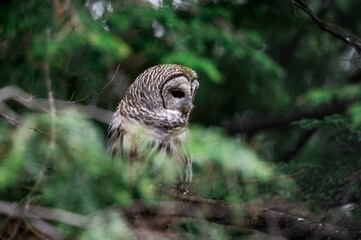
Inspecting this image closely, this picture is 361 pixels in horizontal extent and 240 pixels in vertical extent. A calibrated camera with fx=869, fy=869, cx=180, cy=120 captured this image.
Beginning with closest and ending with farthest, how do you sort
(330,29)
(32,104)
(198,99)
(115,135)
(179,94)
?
(32,104) → (330,29) → (115,135) → (179,94) → (198,99)

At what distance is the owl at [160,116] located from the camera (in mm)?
5152

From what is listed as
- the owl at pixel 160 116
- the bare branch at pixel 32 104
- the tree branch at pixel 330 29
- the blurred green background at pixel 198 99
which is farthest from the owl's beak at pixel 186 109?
the bare branch at pixel 32 104

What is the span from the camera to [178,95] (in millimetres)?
5430

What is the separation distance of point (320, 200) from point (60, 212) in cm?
284

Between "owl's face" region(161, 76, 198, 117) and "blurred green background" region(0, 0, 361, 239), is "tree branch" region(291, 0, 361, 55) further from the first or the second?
"owl's face" region(161, 76, 198, 117)

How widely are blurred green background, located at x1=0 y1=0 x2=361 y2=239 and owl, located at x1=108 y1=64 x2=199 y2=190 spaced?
0.21m

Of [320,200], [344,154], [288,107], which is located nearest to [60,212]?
[320,200]

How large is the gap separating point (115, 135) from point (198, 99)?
2.07 meters

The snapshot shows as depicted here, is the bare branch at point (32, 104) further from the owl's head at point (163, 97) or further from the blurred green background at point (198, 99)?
the owl's head at point (163, 97)

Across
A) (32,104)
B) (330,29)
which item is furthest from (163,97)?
(32,104)

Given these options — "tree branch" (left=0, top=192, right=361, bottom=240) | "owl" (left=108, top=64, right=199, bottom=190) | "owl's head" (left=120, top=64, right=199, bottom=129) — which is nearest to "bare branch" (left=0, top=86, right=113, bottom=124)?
"tree branch" (left=0, top=192, right=361, bottom=240)

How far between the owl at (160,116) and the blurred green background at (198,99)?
21 centimetres

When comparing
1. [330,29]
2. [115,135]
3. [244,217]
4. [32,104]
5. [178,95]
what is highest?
[330,29]

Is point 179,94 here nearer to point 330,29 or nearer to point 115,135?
point 115,135
